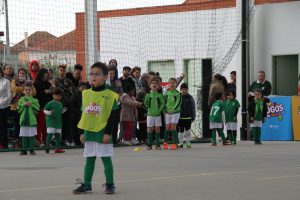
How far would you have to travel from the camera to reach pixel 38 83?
19.4 m

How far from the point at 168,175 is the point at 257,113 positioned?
395 inches

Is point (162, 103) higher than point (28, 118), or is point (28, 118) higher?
point (162, 103)

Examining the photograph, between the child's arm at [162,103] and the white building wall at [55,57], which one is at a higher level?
the white building wall at [55,57]

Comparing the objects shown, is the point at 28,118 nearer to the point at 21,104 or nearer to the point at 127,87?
the point at 21,104

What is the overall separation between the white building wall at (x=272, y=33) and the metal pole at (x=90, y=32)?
5.64 m

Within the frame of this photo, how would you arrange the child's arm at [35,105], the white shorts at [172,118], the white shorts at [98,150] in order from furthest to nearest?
the white shorts at [172,118] → the child's arm at [35,105] → the white shorts at [98,150]

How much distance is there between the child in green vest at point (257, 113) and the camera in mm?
22078

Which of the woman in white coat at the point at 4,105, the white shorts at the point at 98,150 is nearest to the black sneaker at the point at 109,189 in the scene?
the white shorts at the point at 98,150

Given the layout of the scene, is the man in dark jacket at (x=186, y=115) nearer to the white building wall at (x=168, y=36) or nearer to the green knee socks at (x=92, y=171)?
the white building wall at (x=168, y=36)

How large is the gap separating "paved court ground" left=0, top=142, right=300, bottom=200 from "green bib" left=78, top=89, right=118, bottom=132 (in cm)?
86

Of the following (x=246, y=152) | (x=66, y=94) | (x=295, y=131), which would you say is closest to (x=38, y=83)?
(x=66, y=94)

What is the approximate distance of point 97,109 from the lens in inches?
413

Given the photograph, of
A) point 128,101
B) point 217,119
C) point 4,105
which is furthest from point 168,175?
point 217,119

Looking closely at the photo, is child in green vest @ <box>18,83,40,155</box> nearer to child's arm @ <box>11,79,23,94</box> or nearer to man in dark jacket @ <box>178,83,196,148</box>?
child's arm @ <box>11,79,23,94</box>
